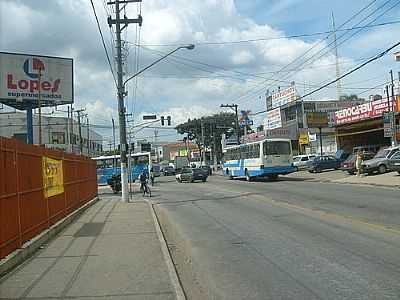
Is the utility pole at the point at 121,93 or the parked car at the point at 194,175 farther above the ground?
the utility pole at the point at 121,93

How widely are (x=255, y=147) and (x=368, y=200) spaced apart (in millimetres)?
20541

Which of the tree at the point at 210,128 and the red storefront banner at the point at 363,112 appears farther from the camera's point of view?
the tree at the point at 210,128

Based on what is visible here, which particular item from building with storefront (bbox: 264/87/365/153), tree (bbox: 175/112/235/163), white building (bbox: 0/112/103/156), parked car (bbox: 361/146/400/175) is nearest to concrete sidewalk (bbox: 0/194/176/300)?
parked car (bbox: 361/146/400/175)

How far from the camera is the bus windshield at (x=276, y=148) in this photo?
38069mm

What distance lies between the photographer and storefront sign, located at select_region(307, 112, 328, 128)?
5591 cm

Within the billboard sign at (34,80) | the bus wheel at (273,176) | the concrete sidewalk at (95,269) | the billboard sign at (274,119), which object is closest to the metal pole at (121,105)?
the billboard sign at (34,80)

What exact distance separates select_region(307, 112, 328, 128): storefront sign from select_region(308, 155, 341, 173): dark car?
373 inches

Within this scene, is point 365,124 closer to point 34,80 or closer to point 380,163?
point 380,163

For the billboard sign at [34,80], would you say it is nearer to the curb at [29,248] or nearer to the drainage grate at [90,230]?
the drainage grate at [90,230]

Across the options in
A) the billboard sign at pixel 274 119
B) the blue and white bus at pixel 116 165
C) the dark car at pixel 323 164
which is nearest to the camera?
the dark car at pixel 323 164

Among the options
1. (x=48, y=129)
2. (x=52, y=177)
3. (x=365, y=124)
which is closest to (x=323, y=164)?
(x=365, y=124)

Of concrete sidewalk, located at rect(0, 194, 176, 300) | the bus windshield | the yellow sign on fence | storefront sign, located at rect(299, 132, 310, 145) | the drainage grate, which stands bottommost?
concrete sidewalk, located at rect(0, 194, 176, 300)

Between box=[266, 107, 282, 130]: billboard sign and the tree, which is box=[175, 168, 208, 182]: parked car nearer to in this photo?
box=[266, 107, 282, 130]: billboard sign

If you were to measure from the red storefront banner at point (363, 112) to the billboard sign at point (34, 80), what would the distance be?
24228 millimetres
